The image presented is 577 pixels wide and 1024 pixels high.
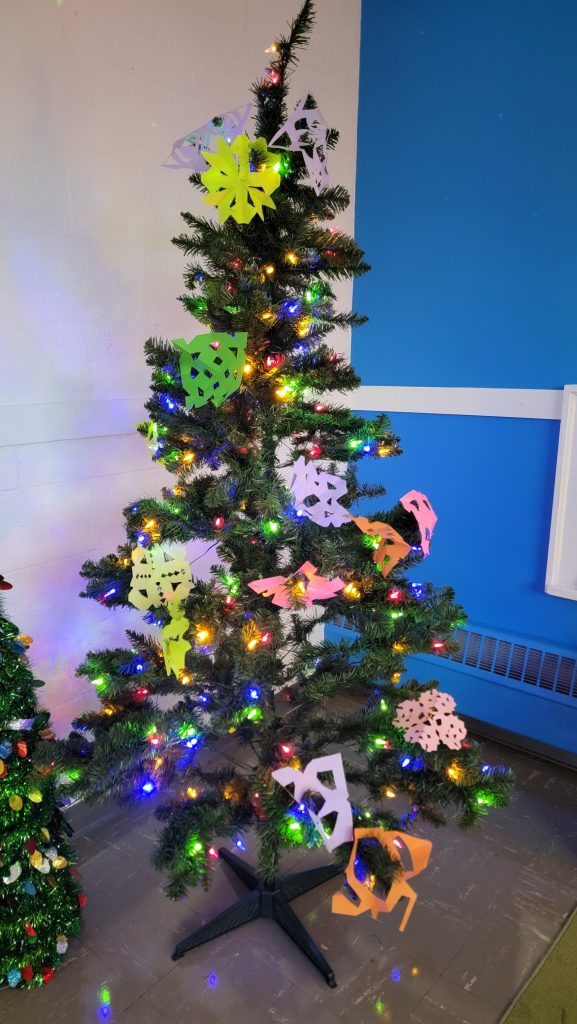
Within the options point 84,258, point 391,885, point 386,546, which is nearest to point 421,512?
point 386,546

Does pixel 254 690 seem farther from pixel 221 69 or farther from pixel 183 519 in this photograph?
pixel 221 69

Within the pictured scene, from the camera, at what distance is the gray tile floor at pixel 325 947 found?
5.15ft

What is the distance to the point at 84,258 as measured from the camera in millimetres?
1880

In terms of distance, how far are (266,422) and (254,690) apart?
0.60 meters

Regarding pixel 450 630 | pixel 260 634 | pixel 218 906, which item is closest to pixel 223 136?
pixel 260 634

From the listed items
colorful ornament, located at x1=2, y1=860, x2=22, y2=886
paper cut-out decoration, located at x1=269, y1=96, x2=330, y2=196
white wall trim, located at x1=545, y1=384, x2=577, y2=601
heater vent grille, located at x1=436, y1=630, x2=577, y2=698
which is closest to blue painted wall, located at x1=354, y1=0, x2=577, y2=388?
white wall trim, located at x1=545, y1=384, x2=577, y2=601

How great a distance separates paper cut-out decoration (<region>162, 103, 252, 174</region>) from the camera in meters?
1.42

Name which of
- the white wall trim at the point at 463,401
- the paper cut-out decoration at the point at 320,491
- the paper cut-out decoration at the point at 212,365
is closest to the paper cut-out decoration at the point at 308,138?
the paper cut-out decoration at the point at 212,365

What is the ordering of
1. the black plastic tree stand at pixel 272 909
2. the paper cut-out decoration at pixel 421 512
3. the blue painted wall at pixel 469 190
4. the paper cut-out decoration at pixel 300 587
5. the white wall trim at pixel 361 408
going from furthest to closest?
the blue painted wall at pixel 469 190, the white wall trim at pixel 361 408, the black plastic tree stand at pixel 272 909, the paper cut-out decoration at pixel 421 512, the paper cut-out decoration at pixel 300 587

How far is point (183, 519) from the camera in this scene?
4.87 feet

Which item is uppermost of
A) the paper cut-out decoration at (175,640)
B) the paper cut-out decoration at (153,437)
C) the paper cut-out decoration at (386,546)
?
the paper cut-out decoration at (153,437)

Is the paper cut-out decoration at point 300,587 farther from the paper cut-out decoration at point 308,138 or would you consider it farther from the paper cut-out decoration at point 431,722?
the paper cut-out decoration at point 308,138

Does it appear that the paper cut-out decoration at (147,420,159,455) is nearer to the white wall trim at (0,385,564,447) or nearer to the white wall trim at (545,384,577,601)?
the white wall trim at (0,385,564,447)

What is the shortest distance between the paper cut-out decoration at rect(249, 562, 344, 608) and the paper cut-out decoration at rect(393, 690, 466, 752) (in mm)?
310
